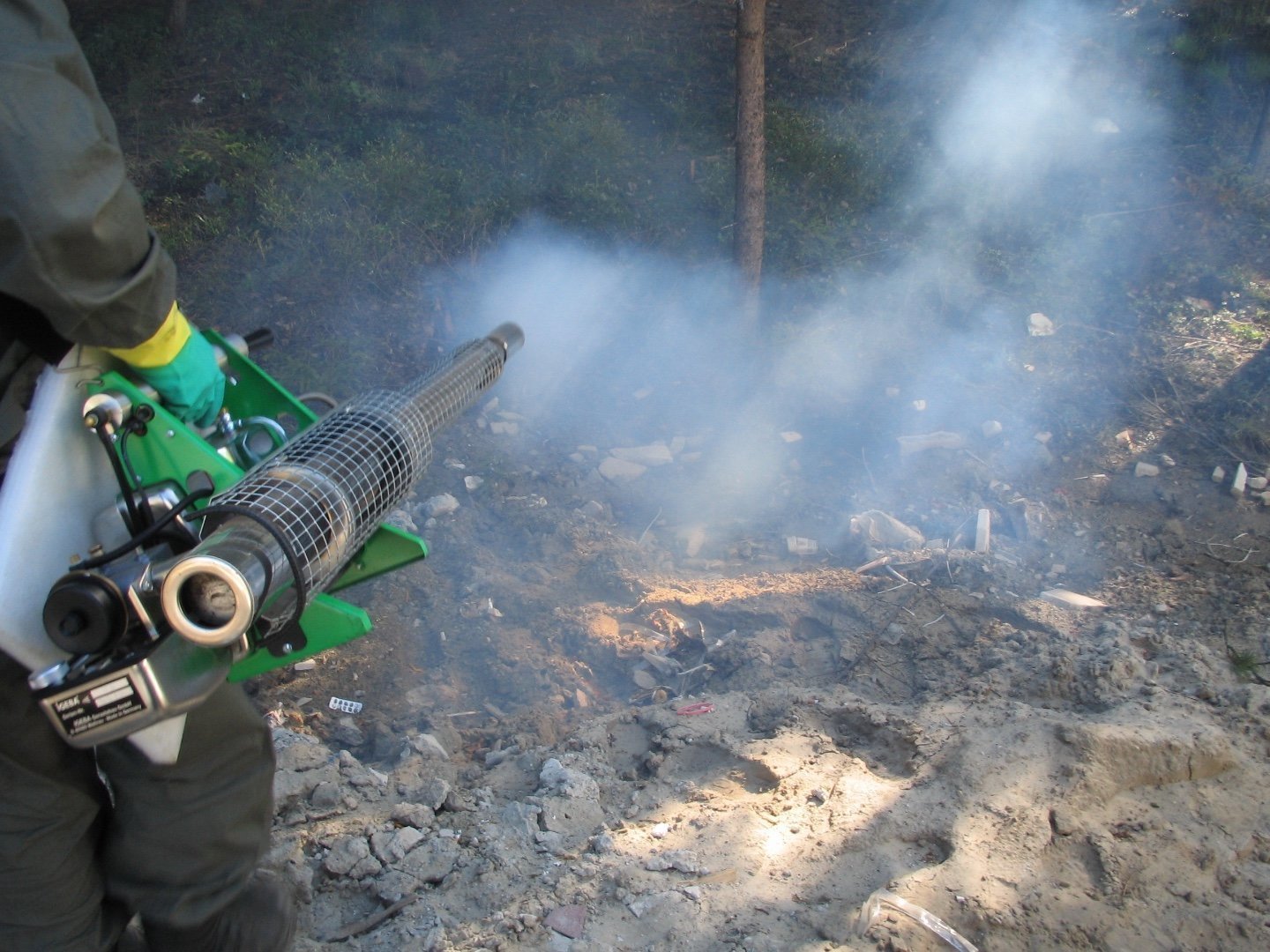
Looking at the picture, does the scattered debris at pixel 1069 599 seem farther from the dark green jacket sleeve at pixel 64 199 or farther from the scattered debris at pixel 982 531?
the dark green jacket sleeve at pixel 64 199

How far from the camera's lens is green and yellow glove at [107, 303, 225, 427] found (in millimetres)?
2072

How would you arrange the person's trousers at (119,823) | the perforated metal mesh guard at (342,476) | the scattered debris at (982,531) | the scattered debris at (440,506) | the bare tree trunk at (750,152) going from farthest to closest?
the bare tree trunk at (750,152)
the scattered debris at (440,506)
the scattered debris at (982,531)
the person's trousers at (119,823)
the perforated metal mesh guard at (342,476)

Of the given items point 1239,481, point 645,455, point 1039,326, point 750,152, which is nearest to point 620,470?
point 645,455

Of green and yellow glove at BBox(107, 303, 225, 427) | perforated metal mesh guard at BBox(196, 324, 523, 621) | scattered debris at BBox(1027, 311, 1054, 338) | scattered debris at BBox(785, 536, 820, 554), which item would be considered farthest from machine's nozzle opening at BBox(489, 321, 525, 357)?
scattered debris at BBox(1027, 311, 1054, 338)

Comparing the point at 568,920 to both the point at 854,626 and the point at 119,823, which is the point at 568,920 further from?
the point at 854,626

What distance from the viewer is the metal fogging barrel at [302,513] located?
61.2 inches

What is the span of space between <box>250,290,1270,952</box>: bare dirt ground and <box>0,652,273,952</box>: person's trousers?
550 millimetres

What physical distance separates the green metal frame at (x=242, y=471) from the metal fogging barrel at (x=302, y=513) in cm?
17

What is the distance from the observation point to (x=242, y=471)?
2.22 metres

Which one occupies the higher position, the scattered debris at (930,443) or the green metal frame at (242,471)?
the green metal frame at (242,471)

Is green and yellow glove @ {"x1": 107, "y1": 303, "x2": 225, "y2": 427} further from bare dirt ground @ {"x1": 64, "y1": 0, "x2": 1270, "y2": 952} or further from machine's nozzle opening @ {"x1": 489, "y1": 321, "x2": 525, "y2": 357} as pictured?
bare dirt ground @ {"x1": 64, "y1": 0, "x2": 1270, "y2": 952}

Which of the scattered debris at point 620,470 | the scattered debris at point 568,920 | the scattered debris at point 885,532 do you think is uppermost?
the scattered debris at point 568,920

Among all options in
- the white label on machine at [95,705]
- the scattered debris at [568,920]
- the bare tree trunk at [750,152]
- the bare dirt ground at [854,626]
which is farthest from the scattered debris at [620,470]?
the white label on machine at [95,705]

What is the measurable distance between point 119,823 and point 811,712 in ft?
7.52
